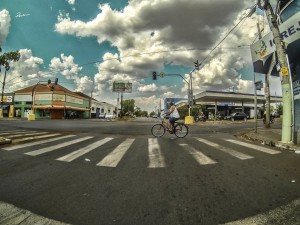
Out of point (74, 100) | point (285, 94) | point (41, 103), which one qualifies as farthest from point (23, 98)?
point (285, 94)

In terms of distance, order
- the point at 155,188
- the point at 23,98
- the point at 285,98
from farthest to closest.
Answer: the point at 23,98 < the point at 285,98 < the point at 155,188

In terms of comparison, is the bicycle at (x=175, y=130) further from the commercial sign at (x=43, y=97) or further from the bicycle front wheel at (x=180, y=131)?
the commercial sign at (x=43, y=97)

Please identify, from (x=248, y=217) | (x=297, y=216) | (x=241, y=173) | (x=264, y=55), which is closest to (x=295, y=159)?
(x=241, y=173)

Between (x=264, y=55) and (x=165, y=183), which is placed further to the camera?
(x=264, y=55)

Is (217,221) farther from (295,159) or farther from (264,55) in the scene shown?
(264,55)

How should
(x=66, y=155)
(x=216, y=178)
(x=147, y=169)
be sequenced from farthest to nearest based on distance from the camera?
(x=66, y=155), (x=147, y=169), (x=216, y=178)

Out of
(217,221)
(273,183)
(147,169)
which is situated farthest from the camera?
(147,169)

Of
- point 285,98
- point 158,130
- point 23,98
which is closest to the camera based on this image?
point 285,98

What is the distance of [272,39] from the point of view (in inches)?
400

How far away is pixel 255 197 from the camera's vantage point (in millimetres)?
2768

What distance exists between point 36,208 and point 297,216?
3.19 m

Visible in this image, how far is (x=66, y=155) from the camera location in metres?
5.70

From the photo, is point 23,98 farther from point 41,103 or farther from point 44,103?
point 44,103

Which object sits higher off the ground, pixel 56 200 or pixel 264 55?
pixel 264 55
